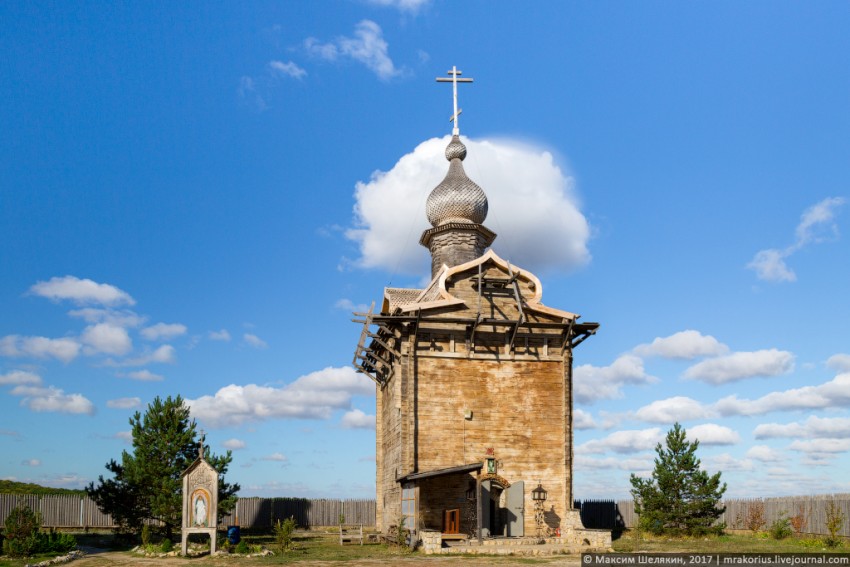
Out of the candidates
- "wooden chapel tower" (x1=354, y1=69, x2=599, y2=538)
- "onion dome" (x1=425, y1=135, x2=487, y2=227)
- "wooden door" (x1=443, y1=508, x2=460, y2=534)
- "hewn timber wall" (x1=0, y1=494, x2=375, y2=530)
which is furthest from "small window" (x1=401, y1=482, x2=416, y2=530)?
"hewn timber wall" (x1=0, y1=494, x2=375, y2=530)

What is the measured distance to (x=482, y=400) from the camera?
31.1m

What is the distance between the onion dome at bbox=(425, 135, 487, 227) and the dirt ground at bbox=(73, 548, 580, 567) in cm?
1757

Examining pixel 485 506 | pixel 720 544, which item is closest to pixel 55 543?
pixel 485 506

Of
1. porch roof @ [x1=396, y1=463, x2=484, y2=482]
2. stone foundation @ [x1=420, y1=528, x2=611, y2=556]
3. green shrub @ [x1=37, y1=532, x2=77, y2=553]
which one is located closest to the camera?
stone foundation @ [x1=420, y1=528, x2=611, y2=556]

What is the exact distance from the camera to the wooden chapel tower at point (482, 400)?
29.6 metres

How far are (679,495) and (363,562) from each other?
49.2 ft

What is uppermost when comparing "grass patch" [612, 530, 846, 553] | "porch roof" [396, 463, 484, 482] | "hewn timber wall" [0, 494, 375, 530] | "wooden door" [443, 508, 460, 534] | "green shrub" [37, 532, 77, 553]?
"porch roof" [396, 463, 484, 482]

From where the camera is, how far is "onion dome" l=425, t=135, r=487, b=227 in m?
37.6

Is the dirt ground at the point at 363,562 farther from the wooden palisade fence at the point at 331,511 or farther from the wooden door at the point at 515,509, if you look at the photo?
the wooden palisade fence at the point at 331,511

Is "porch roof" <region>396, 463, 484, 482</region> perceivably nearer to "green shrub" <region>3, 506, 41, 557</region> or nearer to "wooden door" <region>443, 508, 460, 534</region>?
"wooden door" <region>443, 508, 460, 534</region>

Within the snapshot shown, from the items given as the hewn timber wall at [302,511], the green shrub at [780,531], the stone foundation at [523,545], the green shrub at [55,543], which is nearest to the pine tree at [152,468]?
the green shrub at [55,543]

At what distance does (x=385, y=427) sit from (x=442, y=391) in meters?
6.74

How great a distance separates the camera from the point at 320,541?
33219 mm

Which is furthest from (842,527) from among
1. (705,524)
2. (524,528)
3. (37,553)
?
(37,553)
